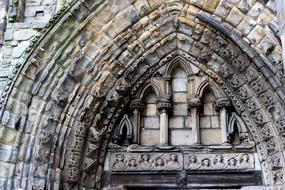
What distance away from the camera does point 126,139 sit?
5.64m

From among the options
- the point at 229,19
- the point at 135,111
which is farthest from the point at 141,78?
the point at 229,19

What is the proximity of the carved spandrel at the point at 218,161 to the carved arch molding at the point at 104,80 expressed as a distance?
159 millimetres

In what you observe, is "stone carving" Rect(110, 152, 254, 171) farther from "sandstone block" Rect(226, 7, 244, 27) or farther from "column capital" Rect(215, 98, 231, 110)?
"sandstone block" Rect(226, 7, 244, 27)

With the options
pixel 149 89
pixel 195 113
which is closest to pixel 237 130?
pixel 195 113

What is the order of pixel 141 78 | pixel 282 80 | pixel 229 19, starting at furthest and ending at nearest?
1. pixel 141 78
2. pixel 229 19
3. pixel 282 80

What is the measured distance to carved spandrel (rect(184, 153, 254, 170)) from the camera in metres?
5.31

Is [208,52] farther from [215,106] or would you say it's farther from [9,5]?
[9,5]

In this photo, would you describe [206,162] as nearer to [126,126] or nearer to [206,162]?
[206,162]

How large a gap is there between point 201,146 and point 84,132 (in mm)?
1338

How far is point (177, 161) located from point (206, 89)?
933 millimetres

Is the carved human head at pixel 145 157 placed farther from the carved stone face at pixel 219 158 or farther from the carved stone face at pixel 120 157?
the carved stone face at pixel 219 158

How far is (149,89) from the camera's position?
5797 millimetres

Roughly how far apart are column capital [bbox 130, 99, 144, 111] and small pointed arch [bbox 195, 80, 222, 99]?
668 mm

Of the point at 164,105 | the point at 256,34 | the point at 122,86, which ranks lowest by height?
the point at 164,105
